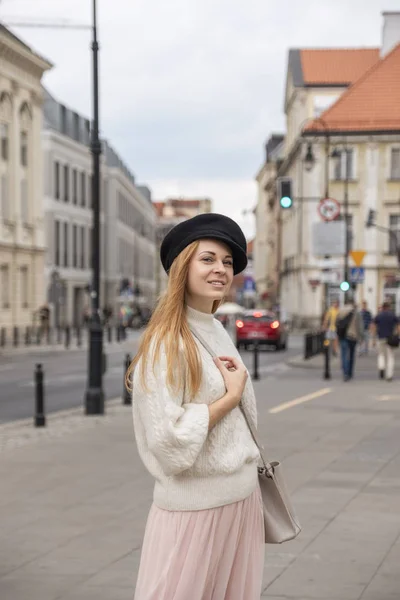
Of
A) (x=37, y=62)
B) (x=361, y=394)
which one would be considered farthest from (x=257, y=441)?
(x=37, y=62)

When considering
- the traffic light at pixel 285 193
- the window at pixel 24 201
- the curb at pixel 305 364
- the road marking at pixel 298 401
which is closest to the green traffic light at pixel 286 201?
the traffic light at pixel 285 193

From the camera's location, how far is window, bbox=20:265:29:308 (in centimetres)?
5556

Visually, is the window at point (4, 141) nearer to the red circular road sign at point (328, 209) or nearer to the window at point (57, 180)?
the window at point (57, 180)

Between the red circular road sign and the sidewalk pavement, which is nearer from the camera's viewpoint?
the sidewalk pavement

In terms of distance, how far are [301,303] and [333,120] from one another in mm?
10928

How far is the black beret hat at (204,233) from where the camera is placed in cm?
366

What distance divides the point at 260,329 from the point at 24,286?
17607 millimetres

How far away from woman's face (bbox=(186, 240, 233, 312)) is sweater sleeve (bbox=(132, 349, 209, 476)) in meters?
0.26

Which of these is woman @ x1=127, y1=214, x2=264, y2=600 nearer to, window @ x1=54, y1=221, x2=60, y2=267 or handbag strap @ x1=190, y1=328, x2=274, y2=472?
handbag strap @ x1=190, y1=328, x2=274, y2=472

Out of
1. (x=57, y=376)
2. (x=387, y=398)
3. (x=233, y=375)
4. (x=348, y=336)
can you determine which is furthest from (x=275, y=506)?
(x=57, y=376)

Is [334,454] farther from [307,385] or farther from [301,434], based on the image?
[307,385]

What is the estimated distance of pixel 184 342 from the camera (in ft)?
11.7

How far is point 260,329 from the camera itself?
4203cm

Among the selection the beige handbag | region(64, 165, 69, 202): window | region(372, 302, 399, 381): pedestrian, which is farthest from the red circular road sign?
region(64, 165, 69, 202): window
